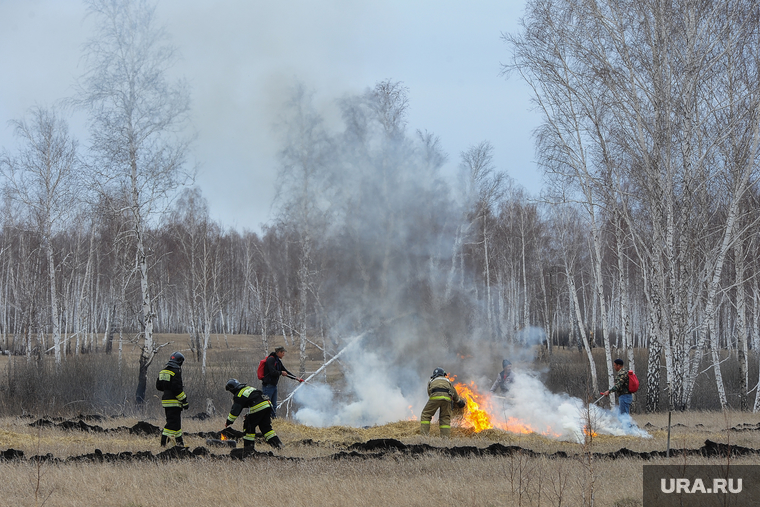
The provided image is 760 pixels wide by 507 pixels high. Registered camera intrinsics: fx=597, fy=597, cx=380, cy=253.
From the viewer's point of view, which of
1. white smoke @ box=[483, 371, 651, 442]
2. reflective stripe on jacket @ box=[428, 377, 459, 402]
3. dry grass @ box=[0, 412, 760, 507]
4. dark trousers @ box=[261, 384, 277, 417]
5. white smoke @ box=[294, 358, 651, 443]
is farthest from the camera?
dark trousers @ box=[261, 384, 277, 417]

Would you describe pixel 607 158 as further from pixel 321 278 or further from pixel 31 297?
pixel 31 297

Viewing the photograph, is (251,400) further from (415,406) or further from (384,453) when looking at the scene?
(415,406)

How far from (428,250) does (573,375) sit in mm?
7781

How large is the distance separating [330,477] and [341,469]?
0.52 m

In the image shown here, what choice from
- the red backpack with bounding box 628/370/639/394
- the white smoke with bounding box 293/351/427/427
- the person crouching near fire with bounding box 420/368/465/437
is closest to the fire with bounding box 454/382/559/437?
the person crouching near fire with bounding box 420/368/465/437

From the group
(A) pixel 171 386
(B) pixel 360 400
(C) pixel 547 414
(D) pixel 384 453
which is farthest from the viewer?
(B) pixel 360 400

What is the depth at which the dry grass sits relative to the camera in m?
6.54

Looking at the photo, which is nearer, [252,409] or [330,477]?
[330,477]

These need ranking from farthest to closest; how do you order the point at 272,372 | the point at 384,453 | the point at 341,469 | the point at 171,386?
the point at 272,372
the point at 171,386
the point at 384,453
the point at 341,469

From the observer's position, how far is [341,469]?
321 inches

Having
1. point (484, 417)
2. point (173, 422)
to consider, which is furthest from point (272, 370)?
point (484, 417)

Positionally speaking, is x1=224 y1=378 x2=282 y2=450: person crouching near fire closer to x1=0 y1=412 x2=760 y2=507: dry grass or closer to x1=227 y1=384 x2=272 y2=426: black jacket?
x1=227 y1=384 x2=272 y2=426: black jacket

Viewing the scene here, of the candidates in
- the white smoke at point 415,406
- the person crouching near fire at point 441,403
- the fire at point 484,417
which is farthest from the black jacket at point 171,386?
the white smoke at point 415,406

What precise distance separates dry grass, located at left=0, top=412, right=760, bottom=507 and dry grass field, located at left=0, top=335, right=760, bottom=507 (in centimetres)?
2
